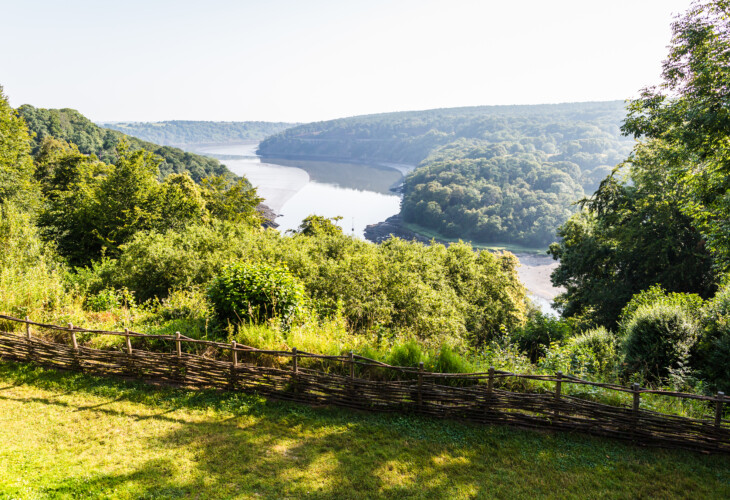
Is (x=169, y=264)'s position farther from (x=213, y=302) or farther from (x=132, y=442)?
(x=132, y=442)

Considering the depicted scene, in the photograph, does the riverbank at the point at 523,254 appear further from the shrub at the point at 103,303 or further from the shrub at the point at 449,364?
the shrub at the point at 449,364

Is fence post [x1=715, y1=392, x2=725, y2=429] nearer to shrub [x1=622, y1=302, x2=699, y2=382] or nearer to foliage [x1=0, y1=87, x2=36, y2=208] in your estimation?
shrub [x1=622, y1=302, x2=699, y2=382]

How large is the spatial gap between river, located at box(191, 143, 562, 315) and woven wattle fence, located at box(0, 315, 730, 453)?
144ft

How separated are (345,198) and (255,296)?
116 meters

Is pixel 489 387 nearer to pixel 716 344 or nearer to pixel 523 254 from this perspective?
pixel 716 344

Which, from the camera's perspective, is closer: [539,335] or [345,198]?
[539,335]

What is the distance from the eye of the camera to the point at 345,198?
122 metres

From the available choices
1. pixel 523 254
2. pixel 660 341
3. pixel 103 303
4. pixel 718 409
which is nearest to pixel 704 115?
pixel 660 341

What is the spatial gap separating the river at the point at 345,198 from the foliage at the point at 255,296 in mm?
42282

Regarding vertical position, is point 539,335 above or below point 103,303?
below

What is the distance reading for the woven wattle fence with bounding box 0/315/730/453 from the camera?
204 inches

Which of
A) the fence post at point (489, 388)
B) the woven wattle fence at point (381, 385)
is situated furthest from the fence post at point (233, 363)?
the fence post at point (489, 388)

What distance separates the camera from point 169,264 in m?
12.7

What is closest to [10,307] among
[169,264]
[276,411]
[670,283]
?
[169,264]
